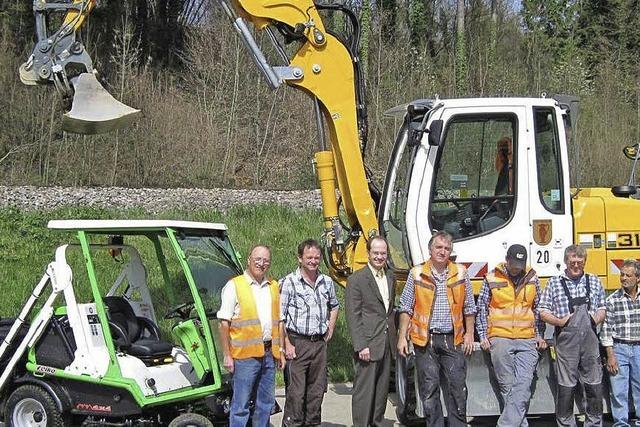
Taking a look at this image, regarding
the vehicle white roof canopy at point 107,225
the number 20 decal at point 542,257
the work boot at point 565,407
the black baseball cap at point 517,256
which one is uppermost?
the vehicle white roof canopy at point 107,225

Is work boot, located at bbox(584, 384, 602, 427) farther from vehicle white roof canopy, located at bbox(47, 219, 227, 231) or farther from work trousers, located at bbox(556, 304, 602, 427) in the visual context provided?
vehicle white roof canopy, located at bbox(47, 219, 227, 231)

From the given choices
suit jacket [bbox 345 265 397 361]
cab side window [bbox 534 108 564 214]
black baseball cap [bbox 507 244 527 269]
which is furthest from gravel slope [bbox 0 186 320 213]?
black baseball cap [bbox 507 244 527 269]

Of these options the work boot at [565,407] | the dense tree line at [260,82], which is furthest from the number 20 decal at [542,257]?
the dense tree line at [260,82]

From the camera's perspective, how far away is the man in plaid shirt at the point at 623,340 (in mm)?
7211

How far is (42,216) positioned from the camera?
15422 millimetres

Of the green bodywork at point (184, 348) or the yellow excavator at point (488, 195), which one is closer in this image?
the green bodywork at point (184, 348)

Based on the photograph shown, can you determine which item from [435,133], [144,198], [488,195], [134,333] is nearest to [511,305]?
[488,195]

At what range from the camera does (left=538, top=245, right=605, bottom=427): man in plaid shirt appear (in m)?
7.09

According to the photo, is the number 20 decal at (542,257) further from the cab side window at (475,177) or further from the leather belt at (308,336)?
the leather belt at (308,336)

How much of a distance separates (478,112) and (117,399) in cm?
387

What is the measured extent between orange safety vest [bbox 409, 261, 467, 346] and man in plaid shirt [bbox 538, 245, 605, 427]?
72cm

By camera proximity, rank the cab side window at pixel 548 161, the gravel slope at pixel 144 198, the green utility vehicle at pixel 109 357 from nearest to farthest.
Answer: the green utility vehicle at pixel 109 357 < the cab side window at pixel 548 161 < the gravel slope at pixel 144 198

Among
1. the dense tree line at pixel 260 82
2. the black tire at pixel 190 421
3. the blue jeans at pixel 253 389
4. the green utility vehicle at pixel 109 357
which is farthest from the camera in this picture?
the dense tree line at pixel 260 82

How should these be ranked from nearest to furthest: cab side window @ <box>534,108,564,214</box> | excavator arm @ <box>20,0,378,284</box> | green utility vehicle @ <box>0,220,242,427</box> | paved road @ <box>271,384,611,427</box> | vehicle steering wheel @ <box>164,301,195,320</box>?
green utility vehicle @ <box>0,220,242,427</box> < vehicle steering wheel @ <box>164,301,195,320</box> < cab side window @ <box>534,108,564,214</box> < paved road @ <box>271,384,611,427</box> < excavator arm @ <box>20,0,378,284</box>
